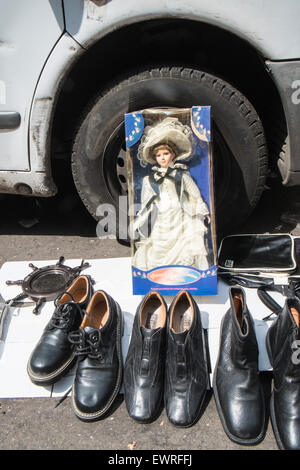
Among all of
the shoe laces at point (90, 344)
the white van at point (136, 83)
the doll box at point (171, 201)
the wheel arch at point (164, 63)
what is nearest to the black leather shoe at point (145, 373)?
the shoe laces at point (90, 344)

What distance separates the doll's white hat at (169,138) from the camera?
2131 millimetres

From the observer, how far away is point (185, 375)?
1667mm

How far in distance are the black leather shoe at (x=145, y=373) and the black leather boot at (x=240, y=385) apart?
9.9 inches

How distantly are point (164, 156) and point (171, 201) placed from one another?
26 cm

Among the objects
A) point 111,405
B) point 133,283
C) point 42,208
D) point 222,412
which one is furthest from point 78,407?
point 42,208

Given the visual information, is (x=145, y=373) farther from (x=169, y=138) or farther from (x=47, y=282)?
(x=169, y=138)

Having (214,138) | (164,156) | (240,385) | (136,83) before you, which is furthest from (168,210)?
(240,385)

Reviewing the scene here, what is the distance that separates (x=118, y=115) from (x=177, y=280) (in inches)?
38.9
